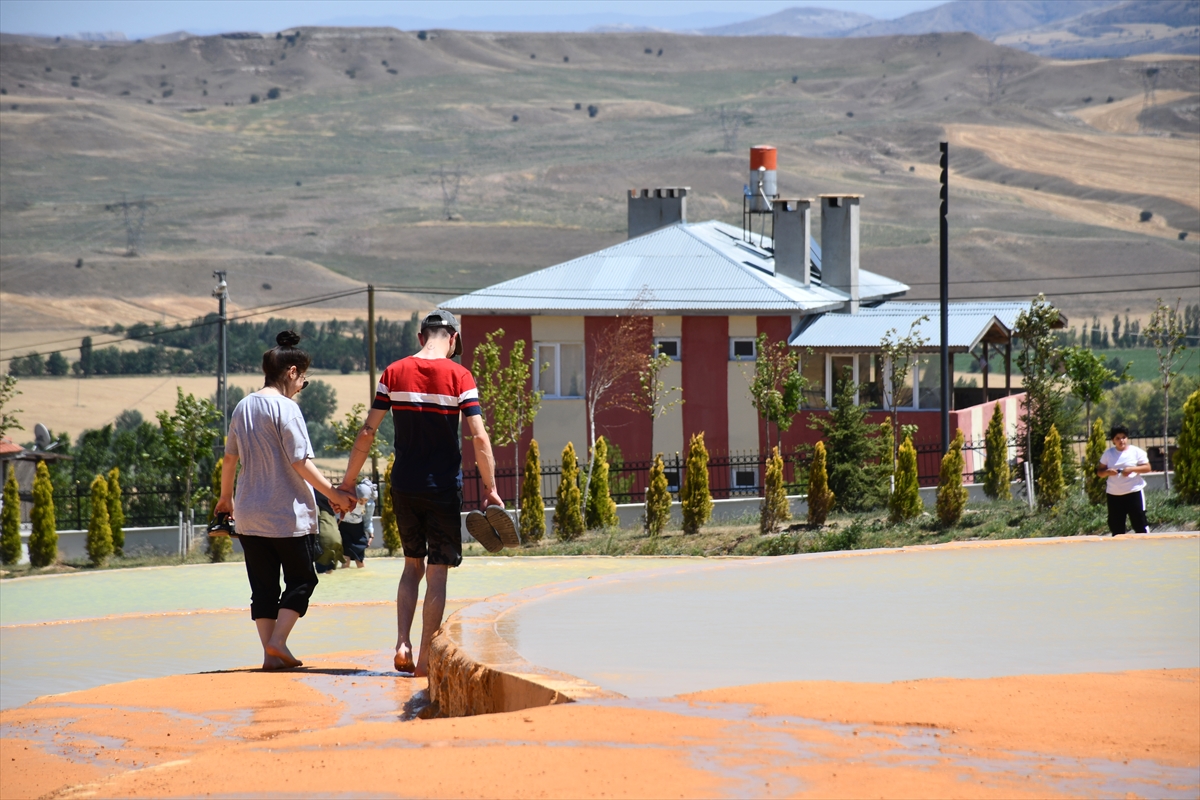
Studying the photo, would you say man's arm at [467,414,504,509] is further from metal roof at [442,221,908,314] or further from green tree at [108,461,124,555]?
metal roof at [442,221,908,314]

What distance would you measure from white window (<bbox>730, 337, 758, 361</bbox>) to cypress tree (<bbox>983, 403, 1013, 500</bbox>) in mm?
10792

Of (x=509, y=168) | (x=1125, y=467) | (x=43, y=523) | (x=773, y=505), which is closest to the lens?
(x=1125, y=467)

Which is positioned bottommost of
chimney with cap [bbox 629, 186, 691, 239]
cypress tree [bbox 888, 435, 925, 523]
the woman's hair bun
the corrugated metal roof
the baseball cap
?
cypress tree [bbox 888, 435, 925, 523]

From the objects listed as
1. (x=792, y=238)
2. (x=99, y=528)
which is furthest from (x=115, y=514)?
(x=792, y=238)

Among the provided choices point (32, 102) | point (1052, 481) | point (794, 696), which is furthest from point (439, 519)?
point (32, 102)

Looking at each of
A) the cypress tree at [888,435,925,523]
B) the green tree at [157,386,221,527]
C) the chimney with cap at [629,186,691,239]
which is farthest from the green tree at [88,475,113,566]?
the chimney with cap at [629,186,691,239]

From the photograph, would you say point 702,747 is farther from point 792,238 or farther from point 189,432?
point 792,238

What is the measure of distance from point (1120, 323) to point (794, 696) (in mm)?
96979

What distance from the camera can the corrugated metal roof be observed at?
1259 inches

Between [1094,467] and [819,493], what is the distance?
396 cm

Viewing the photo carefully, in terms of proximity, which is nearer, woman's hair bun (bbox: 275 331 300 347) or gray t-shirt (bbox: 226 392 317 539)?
gray t-shirt (bbox: 226 392 317 539)

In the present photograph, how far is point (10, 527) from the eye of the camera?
25.4m

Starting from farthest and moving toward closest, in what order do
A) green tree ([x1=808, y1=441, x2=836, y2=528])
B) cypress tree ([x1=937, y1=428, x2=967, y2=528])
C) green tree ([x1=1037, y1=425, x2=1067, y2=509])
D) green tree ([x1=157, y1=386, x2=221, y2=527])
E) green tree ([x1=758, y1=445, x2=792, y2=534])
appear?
green tree ([x1=157, y1=386, x2=221, y2=527]) < green tree ([x1=758, y1=445, x2=792, y2=534]) < green tree ([x1=808, y1=441, x2=836, y2=528]) < green tree ([x1=1037, y1=425, x2=1067, y2=509]) < cypress tree ([x1=937, y1=428, x2=967, y2=528])

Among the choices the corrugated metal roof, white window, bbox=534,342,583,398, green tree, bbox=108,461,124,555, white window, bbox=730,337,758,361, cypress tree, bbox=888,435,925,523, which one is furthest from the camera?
white window, bbox=534,342,583,398
